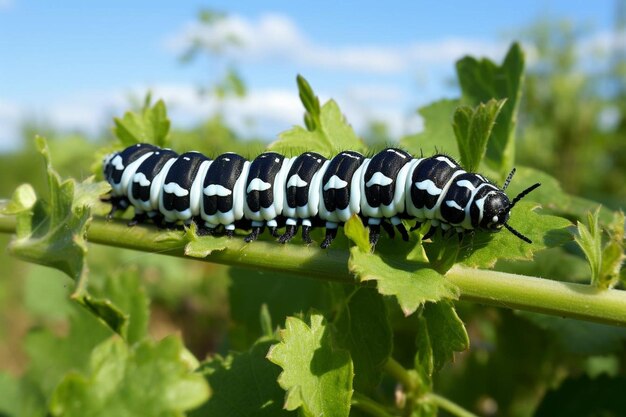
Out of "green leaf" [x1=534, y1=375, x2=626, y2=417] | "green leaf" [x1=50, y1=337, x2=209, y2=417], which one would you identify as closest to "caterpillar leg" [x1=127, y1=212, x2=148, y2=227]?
"green leaf" [x1=50, y1=337, x2=209, y2=417]

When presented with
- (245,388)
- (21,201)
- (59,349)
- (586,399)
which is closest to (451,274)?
(245,388)

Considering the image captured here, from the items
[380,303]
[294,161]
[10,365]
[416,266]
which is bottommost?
[10,365]

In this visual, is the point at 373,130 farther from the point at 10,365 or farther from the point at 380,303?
the point at 380,303

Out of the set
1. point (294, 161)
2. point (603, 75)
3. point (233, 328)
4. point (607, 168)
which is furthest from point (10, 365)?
point (603, 75)

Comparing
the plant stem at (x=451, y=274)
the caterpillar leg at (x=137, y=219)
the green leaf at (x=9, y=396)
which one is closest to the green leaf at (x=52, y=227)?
the plant stem at (x=451, y=274)

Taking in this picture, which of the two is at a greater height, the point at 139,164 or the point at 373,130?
the point at 139,164

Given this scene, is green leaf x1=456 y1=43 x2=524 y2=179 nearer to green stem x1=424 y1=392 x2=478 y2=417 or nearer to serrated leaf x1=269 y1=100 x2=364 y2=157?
serrated leaf x1=269 y1=100 x2=364 y2=157
